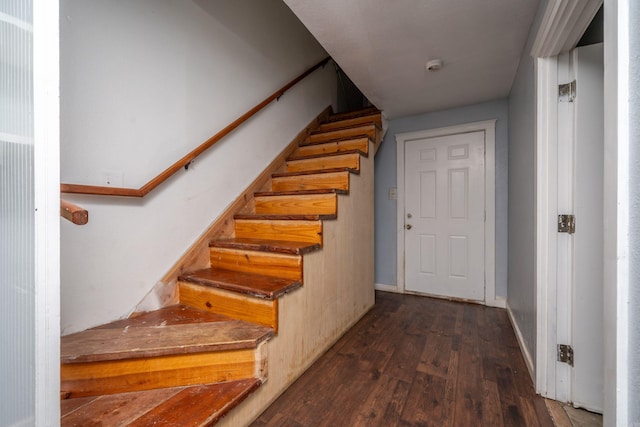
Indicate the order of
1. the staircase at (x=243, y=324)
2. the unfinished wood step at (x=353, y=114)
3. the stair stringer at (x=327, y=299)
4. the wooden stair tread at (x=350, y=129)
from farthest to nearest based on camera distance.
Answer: the unfinished wood step at (x=353, y=114) < the wooden stair tread at (x=350, y=129) < the stair stringer at (x=327, y=299) < the staircase at (x=243, y=324)

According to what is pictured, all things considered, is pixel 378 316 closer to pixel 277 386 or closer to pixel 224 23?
pixel 277 386

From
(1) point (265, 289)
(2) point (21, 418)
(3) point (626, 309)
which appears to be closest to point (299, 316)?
(1) point (265, 289)

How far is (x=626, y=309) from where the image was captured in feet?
1.93

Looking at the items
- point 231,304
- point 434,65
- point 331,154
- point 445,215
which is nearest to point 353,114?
point 331,154

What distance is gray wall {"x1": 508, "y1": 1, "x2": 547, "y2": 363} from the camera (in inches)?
62.3

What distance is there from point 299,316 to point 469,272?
6.96 feet

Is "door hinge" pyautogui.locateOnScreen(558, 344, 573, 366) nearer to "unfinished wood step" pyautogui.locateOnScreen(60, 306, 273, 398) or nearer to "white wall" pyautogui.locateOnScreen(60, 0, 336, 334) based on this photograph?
"unfinished wood step" pyautogui.locateOnScreen(60, 306, 273, 398)

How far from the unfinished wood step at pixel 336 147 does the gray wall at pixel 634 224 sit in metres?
1.87

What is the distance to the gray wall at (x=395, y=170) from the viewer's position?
2.69 m

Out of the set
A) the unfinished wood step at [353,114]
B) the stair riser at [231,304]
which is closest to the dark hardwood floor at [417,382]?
the stair riser at [231,304]

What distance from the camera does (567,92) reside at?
4.50 feet

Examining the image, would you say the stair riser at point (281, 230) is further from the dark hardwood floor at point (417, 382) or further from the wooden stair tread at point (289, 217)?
the dark hardwood floor at point (417, 382)

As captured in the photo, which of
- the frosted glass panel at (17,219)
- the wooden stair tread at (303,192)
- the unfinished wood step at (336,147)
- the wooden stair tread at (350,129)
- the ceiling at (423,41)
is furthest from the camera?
the wooden stair tread at (350,129)

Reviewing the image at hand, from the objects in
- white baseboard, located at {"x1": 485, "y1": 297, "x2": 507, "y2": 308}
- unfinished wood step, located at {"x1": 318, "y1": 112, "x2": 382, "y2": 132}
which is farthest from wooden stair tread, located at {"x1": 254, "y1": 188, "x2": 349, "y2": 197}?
white baseboard, located at {"x1": 485, "y1": 297, "x2": 507, "y2": 308}
